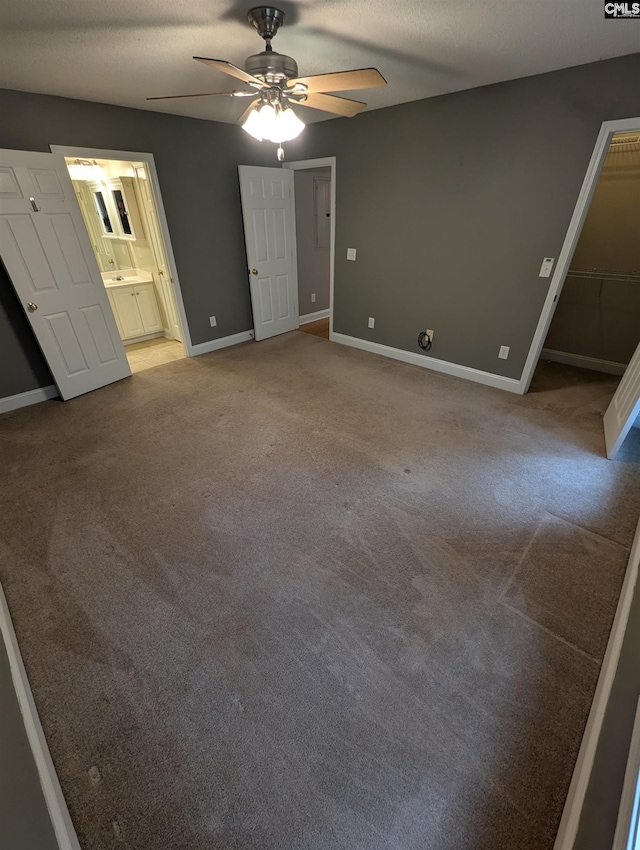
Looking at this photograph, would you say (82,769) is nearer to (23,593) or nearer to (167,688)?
(167,688)

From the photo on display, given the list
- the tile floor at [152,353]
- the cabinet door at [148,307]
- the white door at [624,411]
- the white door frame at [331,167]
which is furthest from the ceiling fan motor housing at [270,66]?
the cabinet door at [148,307]

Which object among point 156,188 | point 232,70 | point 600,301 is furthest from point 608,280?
point 156,188

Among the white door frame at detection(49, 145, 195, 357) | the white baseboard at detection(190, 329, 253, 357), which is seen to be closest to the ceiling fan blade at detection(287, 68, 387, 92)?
the white door frame at detection(49, 145, 195, 357)

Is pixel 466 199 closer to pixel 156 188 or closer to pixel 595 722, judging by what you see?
pixel 156 188

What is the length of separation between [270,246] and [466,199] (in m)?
2.42

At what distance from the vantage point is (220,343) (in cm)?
476

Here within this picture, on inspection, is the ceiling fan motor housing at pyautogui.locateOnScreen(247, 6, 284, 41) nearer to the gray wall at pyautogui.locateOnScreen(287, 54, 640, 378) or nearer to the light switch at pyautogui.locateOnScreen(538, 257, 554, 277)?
the gray wall at pyautogui.locateOnScreen(287, 54, 640, 378)

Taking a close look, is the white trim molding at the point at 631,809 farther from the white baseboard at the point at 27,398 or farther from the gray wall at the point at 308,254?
the gray wall at the point at 308,254

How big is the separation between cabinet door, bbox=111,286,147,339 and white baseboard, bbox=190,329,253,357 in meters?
1.11

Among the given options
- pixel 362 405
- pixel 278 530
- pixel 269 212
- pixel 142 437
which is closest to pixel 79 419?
pixel 142 437

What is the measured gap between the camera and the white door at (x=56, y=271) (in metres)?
2.86

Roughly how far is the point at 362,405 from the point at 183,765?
275cm

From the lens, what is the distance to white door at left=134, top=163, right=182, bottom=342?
A: 3.94 metres

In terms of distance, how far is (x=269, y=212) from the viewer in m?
4.50
